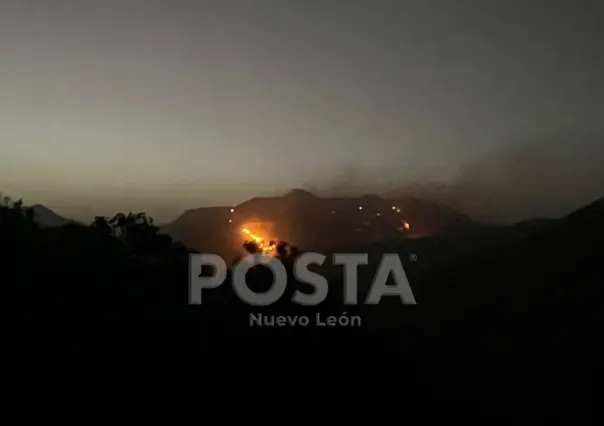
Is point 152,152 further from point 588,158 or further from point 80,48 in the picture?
point 588,158

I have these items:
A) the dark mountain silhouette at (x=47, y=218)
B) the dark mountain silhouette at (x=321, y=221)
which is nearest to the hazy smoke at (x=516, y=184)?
the dark mountain silhouette at (x=321, y=221)

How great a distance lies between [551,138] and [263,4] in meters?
0.77

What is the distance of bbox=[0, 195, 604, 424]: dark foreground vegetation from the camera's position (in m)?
1.72

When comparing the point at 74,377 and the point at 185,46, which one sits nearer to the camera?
the point at 74,377

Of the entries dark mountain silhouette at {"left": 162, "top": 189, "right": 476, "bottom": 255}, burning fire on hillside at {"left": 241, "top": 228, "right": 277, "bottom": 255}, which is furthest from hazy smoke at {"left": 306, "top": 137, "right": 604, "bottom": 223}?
burning fire on hillside at {"left": 241, "top": 228, "right": 277, "bottom": 255}

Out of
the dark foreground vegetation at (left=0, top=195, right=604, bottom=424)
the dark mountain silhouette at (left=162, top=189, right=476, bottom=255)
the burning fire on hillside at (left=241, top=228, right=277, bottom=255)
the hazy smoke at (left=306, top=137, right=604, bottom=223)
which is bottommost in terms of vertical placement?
the dark foreground vegetation at (left=0, top=195, right=604, bottom=424)

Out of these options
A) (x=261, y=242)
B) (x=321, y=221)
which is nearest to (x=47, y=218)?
(x=261, y=242)

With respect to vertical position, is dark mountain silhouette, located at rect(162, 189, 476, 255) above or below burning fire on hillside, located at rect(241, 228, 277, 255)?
Result: above

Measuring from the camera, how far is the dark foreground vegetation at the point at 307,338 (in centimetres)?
172

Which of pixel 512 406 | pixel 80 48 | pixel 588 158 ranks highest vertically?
pixel 80 48

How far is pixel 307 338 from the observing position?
1722mm

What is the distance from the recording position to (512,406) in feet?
5.63

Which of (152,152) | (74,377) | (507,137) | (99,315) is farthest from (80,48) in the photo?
(507,137)

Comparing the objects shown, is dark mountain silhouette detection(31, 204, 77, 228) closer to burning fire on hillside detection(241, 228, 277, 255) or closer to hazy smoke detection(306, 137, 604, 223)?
burning fire on hillside detection(241, 228, 277, 255)
